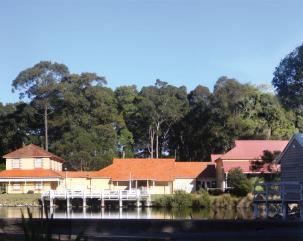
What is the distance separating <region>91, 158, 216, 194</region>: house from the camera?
69562 millimetres

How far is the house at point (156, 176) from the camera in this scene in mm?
69562

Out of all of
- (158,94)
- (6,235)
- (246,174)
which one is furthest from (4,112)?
(6,235)

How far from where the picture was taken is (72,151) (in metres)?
79.3

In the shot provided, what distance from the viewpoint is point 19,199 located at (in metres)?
61.8

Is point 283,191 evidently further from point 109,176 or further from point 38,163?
point 38,163

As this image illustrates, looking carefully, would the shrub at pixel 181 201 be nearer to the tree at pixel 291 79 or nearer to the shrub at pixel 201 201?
the shrub at pixel 201 201

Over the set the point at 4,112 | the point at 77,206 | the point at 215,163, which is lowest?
the point at 77,206

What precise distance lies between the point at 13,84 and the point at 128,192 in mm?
34797

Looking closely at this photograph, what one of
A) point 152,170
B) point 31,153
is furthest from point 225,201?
point 31,153

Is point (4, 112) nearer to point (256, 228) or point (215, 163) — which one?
point (215, 163)

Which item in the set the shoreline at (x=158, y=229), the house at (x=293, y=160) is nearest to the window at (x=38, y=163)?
the house at (x=293, y=160)

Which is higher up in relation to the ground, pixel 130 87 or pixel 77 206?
pixel 130 87

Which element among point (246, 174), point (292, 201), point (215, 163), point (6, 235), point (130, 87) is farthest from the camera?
point (130, 87)

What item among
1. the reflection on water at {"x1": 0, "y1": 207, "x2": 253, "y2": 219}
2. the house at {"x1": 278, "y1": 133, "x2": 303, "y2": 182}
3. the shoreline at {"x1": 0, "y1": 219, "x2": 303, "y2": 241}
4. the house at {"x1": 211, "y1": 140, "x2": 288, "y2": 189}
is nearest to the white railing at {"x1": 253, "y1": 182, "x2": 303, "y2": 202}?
the house at {"x1": 278, "y1": 133, "x2": 303, "y2": 182}
